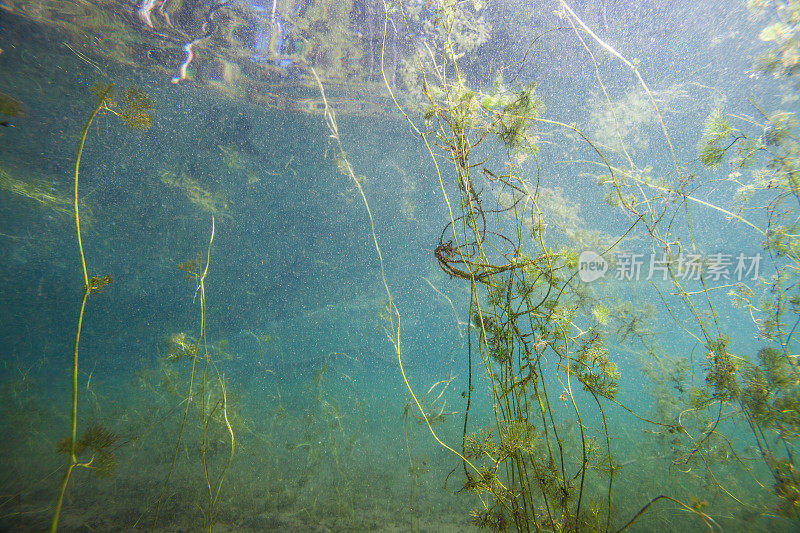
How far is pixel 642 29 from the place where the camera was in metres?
9.89

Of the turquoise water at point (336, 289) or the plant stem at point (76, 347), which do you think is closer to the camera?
the plant stem at point (76, 347)

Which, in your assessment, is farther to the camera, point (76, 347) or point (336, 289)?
point (336, 289)

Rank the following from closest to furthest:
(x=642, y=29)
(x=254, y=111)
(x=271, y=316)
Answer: (x=642, y=29), (x=254, y=111), (x=271, y=316)

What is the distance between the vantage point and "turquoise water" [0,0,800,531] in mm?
3904

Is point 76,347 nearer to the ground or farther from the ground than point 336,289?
nearer to the ground

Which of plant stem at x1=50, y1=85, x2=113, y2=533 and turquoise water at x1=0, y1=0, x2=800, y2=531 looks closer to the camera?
plant stem at x1=50, y1=85, x2=113, y2=533

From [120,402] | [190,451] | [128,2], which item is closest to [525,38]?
[128,2]

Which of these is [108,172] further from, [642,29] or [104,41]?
[642,29]

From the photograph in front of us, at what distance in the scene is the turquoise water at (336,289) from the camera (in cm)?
390

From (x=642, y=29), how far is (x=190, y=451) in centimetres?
1957

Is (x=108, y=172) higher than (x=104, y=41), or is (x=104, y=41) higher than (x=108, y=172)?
(x=108, y=172)

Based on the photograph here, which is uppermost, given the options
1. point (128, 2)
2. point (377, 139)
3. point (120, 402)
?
point (377, 139)

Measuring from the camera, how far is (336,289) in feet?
85.6

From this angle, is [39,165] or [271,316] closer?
[39,165]
